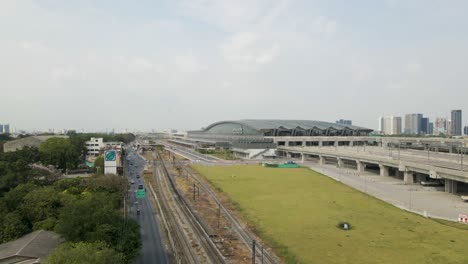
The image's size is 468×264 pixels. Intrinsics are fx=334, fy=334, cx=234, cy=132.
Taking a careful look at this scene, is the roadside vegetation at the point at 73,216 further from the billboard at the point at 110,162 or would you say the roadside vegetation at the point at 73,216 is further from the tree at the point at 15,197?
the billboard at the point at 110,162

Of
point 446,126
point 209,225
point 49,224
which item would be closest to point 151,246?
point 209,225

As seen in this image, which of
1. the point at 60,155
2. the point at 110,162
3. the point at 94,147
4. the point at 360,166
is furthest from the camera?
the point at 94,147

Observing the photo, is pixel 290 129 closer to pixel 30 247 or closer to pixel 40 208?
pixel 40 208

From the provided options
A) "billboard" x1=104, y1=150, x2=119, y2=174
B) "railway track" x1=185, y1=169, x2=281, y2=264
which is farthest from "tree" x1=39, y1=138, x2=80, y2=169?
"railway track" x1=185, y1=169, x2=281, y2=264

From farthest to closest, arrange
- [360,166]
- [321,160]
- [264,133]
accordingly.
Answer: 1. [264,133]
2. [321,160]
3. [360,166]

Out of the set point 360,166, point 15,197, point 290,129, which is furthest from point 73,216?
point 290,129

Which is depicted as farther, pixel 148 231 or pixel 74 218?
pixel 148 231

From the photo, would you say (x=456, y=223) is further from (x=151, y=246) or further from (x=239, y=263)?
(x=151, y=246)

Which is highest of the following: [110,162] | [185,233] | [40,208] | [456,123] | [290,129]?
[456,123]
